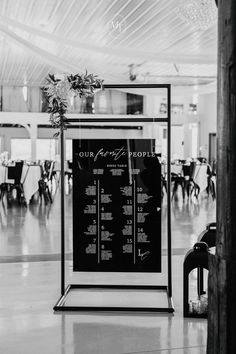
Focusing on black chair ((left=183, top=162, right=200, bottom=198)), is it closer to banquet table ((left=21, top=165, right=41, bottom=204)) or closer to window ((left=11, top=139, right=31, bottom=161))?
banquet table ((left=21, top=165, right=41, bottom=204))

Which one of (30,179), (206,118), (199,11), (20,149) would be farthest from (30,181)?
(206,118)

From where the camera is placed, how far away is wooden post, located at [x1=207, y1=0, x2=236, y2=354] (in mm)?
1471

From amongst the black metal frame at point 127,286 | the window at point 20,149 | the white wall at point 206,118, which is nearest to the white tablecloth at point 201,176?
the black metal frame at point 127,286

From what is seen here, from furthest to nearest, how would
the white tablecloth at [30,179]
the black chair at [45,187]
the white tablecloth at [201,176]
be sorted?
1. the white tablecloth at [201,176]
2. the black chair at [45,187]
3. the white tablecloth at [30,179]

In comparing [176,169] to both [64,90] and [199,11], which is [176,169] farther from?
[64,90]

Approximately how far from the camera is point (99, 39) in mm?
10625

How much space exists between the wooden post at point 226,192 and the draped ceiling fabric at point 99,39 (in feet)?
19.0

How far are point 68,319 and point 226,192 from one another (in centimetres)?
224

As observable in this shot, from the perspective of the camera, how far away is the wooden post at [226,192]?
147 cm

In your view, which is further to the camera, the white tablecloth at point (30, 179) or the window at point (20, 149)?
the window at point (20, 149)

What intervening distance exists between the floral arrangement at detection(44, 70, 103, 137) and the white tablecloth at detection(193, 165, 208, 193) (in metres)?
8.25

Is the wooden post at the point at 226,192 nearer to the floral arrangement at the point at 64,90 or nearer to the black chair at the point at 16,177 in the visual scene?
the floral arrangement at the point at 64,90

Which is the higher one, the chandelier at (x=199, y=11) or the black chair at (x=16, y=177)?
the chandelier at (x=199, y=11)

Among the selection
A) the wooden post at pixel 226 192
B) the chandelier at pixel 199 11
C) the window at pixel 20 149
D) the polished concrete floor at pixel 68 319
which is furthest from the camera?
the window at pixel 20 149
